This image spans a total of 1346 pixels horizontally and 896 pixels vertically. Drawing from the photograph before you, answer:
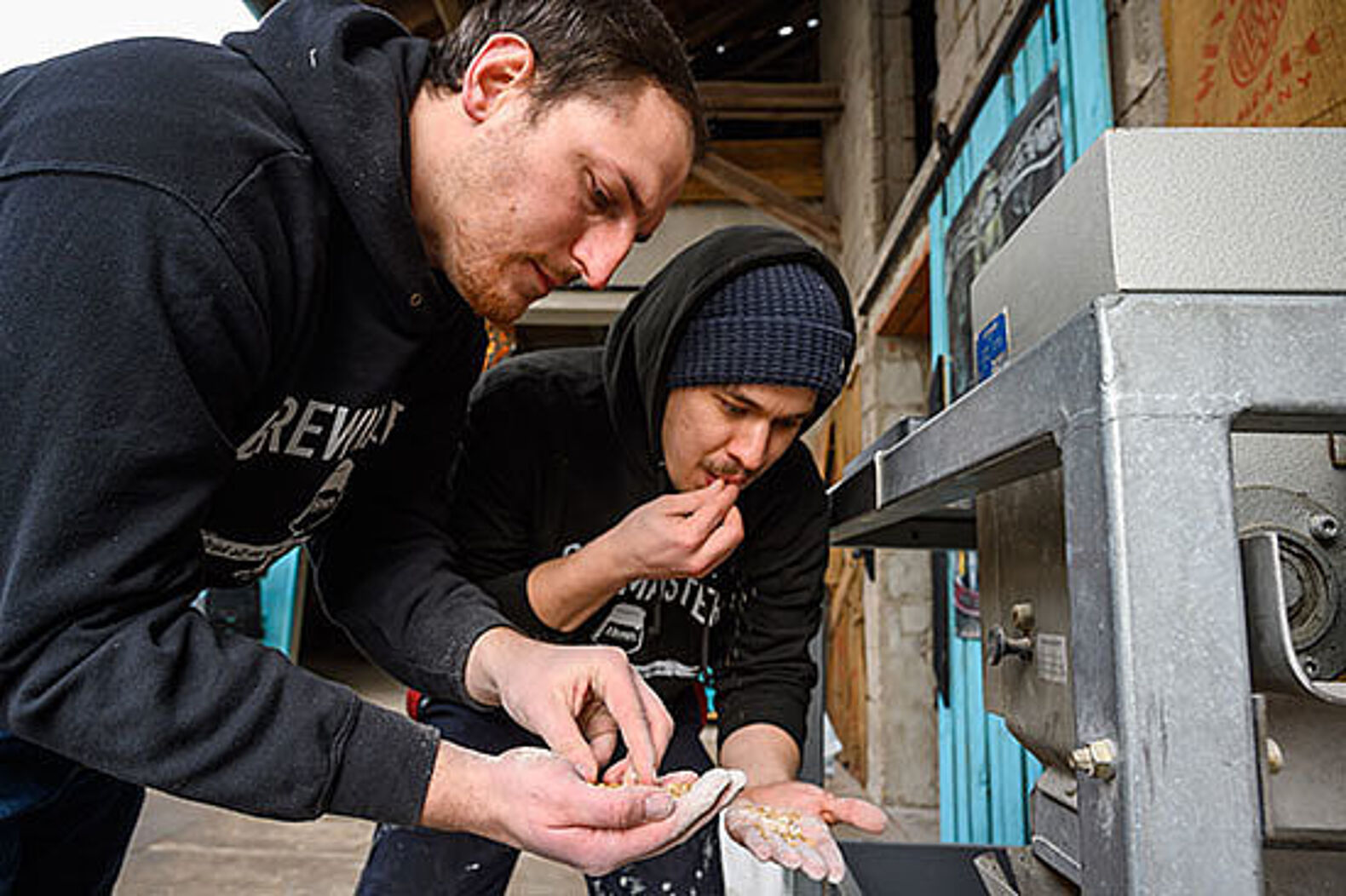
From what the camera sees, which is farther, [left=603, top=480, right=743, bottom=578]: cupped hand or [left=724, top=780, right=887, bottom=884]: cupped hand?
[left=603, top=480, right=743, bottom=578]: cupped hand

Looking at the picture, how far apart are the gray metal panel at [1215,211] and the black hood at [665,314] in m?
0.67

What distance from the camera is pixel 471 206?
858mm

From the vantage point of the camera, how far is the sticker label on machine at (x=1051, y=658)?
671 millimetres

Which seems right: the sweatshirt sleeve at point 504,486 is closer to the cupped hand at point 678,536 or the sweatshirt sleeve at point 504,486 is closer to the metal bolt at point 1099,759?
the cupped hand at point 678,536

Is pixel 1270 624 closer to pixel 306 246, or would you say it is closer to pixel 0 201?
pixel 306 246

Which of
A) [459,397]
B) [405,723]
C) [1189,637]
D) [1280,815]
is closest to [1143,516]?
[1189,637]

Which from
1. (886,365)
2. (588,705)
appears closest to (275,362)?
(588,705)

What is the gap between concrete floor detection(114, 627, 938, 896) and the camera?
2.54 m

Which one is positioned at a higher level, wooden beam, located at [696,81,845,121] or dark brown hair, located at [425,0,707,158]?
wooden beam, located at [696,81,845,121]

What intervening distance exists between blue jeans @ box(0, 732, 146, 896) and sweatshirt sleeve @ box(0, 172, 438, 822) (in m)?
0.34

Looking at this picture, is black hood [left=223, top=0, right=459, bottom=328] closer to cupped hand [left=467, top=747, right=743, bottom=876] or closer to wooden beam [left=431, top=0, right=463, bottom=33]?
cupped hand [left=467, top=747, right=743, bottom=876]

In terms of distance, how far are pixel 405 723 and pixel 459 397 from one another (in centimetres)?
60

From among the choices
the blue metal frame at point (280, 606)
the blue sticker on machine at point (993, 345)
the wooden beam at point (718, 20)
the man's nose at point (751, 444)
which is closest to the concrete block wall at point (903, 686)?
the man's nose at point (751, 444)

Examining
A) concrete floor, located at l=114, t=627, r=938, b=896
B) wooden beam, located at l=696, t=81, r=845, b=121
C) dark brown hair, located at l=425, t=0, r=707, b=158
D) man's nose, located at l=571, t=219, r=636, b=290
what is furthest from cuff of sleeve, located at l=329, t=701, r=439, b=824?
wooden beam, located at l=696, t=81, r=845, b=121
